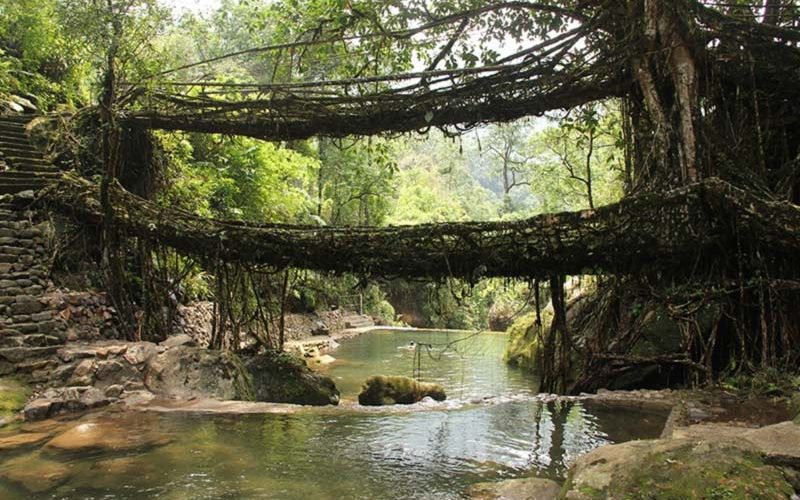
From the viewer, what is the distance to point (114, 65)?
850 cm

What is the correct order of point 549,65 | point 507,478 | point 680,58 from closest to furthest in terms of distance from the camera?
1. point 507,478
2. point 680,58
3. point 549,65

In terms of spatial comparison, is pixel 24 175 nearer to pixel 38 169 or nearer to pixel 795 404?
pixel 38 169

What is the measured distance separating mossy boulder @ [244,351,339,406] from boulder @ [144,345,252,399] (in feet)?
2.19

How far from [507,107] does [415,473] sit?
4.21m

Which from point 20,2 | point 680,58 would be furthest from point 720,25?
point 20,2

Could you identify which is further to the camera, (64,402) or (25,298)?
(25,298)

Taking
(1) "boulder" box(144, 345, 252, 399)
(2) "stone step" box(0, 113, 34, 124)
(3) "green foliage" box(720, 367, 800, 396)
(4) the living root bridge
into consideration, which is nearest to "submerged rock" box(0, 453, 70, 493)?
(1) "boulder" box(144, 345, 252, 399)

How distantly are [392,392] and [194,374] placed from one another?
292cm

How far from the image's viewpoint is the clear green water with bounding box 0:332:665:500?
4227 millimetres

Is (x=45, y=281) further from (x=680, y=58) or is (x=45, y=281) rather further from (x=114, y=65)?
(x=680, y=58)

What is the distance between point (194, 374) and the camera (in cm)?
738

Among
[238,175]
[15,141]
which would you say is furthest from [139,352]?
[238,175]

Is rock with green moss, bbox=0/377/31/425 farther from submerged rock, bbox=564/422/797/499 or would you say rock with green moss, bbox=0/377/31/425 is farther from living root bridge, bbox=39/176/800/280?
submerged rock, bbox=564/422/797/499

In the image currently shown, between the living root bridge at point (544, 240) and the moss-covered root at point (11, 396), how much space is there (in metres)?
2.57
